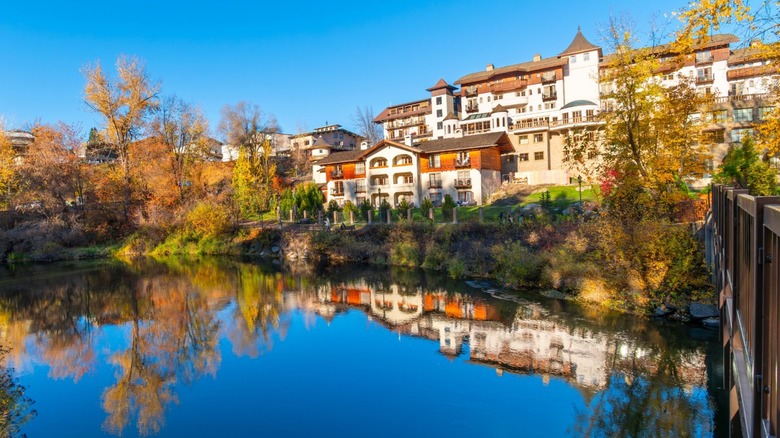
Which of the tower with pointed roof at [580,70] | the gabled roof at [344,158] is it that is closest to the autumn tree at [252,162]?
the gabled roof at [344,158]

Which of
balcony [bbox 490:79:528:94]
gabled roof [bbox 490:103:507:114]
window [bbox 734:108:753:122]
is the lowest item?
window [bbox 734:108:753:122]

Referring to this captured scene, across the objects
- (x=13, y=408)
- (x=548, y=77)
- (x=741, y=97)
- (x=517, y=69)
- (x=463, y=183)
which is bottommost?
(x=13, y=408)

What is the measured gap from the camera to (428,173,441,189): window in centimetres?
4906

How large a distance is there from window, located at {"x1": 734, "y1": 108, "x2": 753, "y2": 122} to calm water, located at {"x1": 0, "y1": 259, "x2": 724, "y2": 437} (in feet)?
125

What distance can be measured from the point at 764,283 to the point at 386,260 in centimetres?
2946

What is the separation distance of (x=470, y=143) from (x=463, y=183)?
4.23 m

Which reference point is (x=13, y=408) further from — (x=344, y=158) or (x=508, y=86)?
(x=508, y=86)

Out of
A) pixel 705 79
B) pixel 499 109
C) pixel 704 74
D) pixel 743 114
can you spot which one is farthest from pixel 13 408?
pixel 704 74

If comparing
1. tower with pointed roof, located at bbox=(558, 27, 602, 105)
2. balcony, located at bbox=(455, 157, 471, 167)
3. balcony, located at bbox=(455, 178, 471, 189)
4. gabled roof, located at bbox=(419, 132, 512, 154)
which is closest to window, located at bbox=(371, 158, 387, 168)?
gabled roof, located at bbox=(419, 132, 512, 154)

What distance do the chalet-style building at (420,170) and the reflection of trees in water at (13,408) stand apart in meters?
39.0

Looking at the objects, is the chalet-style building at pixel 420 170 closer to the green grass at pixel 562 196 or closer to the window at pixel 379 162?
the window at pixel 379 162

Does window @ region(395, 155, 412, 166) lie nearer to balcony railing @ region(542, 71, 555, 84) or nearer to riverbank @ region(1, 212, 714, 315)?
riverbank @ region(1, 212, 714, 315)

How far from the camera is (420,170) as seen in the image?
5031cm

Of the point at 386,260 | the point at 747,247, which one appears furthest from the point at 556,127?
the point at 747,247
